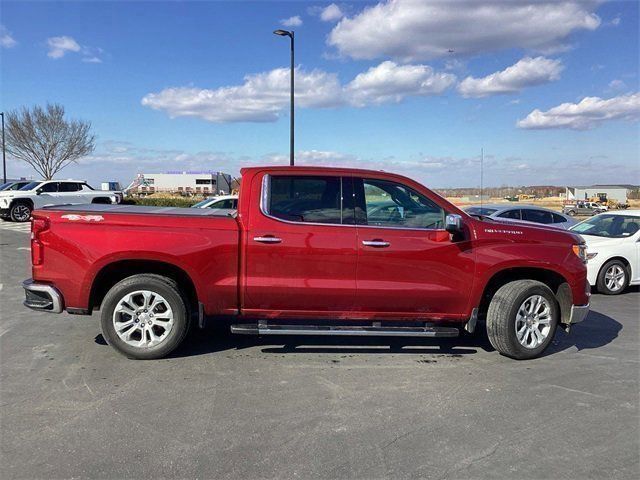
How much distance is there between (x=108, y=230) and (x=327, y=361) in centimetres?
247

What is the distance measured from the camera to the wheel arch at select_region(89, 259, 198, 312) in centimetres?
496

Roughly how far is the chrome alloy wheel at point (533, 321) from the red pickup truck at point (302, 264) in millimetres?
13

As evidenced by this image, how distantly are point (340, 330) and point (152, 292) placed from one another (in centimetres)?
186

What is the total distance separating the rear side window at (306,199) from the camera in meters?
4.99

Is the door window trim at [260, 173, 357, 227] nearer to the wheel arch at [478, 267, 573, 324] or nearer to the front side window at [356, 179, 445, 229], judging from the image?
the front side window at [356, 179, 445, 229]

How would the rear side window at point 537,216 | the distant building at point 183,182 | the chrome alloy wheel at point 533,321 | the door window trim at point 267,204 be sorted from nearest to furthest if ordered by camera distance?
1. the door window trim at point 267,204
2. the chrome alloy wheel at point 533,321
3. the rear side window at point 537,216
4. the distant building at point 183,182

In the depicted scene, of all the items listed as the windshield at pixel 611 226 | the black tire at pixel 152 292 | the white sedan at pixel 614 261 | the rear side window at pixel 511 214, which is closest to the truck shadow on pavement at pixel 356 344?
the black tire at pixel 152 292

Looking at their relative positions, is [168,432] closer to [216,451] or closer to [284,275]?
[216,451]

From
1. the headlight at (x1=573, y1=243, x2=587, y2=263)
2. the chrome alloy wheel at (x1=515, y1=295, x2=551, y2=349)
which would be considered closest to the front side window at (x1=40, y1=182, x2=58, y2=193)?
the chrome alloy wheel at (x1=515, y1=295, x2=551, y2=349)

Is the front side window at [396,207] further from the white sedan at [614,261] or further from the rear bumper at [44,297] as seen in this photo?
the white sedan at [614,261]

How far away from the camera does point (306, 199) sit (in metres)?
5.06

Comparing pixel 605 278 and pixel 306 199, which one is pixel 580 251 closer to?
pixel 306 199

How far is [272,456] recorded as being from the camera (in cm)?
324

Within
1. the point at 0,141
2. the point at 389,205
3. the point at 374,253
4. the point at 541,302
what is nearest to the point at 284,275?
the point at 374,253
